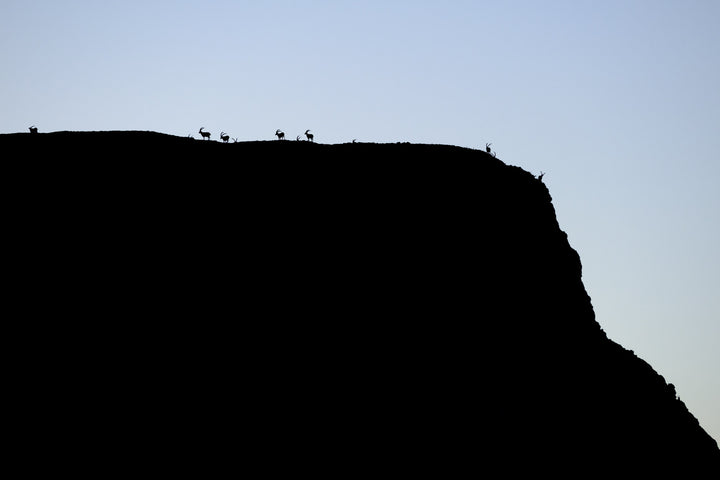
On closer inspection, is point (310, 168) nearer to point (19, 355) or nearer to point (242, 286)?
point (242, 286)

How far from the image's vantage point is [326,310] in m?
50.4

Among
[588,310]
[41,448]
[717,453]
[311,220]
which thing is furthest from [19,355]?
[717,453]

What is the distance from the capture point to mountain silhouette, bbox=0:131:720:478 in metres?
45.3

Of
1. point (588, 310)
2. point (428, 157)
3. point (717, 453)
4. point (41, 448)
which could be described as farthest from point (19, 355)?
point (717, 453)

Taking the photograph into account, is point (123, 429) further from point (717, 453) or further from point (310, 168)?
point (717, 453)

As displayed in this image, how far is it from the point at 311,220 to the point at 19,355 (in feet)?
57.5

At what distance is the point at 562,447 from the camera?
171 feet

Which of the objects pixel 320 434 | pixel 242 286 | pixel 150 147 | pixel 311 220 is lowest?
pixel 320 434

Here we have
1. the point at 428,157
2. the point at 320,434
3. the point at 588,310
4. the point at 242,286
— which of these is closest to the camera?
the point at 320,434

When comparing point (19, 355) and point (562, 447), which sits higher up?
point (19, 355)

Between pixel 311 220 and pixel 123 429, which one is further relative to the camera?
pixel 311 220

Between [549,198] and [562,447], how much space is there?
19087 mm

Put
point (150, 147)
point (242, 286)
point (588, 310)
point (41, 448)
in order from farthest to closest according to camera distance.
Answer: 1. point (588, 310)
2. point (150, 147)
3. point (242, 286)
4. point (41, 448)

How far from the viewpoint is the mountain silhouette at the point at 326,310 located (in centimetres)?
4534
